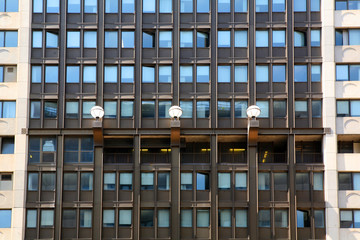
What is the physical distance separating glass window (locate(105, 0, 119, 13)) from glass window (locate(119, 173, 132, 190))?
1417 centimetres

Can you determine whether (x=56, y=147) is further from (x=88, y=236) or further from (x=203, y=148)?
(x=203, y=148)

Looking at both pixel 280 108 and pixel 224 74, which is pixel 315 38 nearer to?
pixel 280 108

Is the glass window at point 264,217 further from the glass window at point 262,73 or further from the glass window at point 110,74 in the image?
the glass window at point 110,74

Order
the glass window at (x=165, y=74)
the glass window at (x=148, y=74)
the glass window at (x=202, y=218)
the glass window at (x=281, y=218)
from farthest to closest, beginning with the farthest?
the glass window at (x=148, y=74), the glass window at (x=165, y=74), the glass window at (x=202, y=218), the glass window at (x=281, y=218)

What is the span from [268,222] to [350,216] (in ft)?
21.8

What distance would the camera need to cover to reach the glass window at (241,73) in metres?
50.9

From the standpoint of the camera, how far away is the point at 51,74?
2018 inches

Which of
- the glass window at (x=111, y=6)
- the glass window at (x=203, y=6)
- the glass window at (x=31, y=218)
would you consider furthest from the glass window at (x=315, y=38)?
the glass window at (x=31, y=218)

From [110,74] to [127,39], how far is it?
3.36 meters

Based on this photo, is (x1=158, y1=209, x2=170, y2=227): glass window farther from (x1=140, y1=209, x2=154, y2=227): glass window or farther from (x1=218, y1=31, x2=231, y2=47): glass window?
(x1=218, y1=31, x2=231, y2=47): glass window

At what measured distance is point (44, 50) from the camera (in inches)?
2025

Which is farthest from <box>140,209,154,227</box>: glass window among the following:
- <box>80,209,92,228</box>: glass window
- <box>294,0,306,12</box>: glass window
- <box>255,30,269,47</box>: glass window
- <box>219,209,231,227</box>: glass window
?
<box>294,0,306,12</box>: glass window

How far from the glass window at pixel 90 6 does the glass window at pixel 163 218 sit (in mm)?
18100

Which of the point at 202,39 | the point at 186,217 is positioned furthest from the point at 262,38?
the point at 186,217
